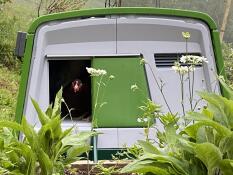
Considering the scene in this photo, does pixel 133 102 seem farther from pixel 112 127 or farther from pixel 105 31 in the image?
pixel 105 31

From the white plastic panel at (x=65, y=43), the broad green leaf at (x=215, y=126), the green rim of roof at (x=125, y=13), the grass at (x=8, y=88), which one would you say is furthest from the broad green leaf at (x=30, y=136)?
the grass at (x=8, y=88)

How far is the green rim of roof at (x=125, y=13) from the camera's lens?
314cm

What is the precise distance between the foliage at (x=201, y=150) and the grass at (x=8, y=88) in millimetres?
7584

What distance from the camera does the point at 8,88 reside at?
11.3m

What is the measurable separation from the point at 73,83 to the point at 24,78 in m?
0.73

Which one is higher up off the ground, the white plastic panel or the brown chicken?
the white plastic panel

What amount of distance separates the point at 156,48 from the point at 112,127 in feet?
2.15

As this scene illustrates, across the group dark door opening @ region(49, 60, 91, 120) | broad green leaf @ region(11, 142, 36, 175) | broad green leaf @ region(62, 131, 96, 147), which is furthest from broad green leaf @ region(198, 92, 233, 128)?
dark door opening @ region(49, 60, 91, 120)

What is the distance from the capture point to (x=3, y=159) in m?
1.19

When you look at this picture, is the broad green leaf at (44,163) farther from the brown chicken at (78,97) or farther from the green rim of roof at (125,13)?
the brown chicken at (78,97)

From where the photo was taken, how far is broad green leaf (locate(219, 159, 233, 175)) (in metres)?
1.11

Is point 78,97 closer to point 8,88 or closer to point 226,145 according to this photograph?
→ point 226,145

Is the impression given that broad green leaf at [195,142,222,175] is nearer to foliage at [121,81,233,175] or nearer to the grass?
foliage at [121,81,233,175]

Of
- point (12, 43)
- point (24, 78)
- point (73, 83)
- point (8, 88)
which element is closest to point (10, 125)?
point (24, 78)
